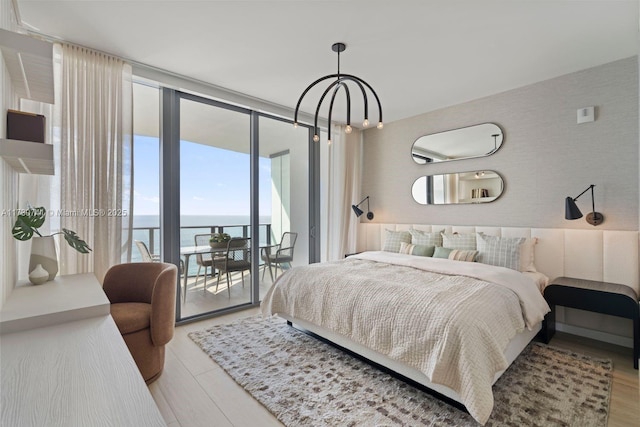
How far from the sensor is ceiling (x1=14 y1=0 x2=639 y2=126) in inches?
Answer: 83.9

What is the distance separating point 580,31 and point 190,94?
3752mm

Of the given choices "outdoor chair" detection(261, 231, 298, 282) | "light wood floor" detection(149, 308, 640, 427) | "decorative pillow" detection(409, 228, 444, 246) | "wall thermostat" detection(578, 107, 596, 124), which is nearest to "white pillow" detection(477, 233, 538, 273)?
"decorative pillow" detection(409, 228, 444, 246)

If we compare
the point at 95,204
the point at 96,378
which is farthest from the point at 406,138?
the point at 96,378

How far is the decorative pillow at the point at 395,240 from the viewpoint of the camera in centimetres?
407

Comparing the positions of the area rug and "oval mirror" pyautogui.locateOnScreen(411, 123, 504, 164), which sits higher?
"oval mirror" pyautogui.locateOnScreen(411, 123, 504, 164)

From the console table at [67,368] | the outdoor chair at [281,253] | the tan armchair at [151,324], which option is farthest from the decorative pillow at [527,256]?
the console table at [67,368]

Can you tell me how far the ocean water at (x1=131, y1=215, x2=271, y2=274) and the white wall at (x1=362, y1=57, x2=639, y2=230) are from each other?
99.6 inches

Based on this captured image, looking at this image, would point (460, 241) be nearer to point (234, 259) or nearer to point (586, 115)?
point (586, 115)

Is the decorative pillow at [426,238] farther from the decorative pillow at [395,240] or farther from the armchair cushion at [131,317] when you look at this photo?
the armchair cushion at [131,317]

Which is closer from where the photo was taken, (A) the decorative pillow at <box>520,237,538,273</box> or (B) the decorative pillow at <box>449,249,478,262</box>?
(A) the decorative pillow at <box>520,237,538,273</box>

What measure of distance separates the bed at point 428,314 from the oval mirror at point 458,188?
76 cm

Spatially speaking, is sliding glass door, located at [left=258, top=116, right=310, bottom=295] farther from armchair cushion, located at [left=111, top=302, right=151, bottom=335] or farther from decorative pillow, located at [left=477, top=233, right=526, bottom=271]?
decorative pillow, located at [left=477, top=233, right=526, bottom=271]

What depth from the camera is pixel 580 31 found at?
7.86 feet

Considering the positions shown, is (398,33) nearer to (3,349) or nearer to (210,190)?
(210,190)
